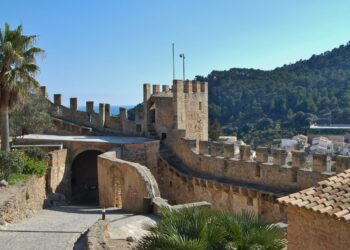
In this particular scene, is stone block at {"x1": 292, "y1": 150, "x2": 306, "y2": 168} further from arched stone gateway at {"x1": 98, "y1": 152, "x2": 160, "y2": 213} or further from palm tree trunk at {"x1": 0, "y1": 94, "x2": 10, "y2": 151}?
palm tree trunk at {"x1": 0, "y1": 94, "x2": 10, "y2": 151}

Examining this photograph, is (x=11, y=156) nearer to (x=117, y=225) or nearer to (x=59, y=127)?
(x=117, y=225)

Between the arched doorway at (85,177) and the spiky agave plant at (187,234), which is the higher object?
the spiky agave plant at (187,234)

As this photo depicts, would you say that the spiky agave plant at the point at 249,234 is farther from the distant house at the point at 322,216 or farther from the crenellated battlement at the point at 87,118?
the crenellated battlement at the point at 87,118

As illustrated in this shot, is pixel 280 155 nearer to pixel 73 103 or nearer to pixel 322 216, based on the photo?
pixel 322 216

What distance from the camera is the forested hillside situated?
8269 centimetres

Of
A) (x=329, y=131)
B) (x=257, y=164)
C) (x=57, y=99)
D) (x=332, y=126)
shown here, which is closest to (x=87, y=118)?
(x=57, y=99)

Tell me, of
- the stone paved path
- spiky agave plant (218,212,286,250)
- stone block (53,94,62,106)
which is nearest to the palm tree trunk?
the stone paved path

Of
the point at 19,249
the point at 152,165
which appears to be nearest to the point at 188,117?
the point at 152,165

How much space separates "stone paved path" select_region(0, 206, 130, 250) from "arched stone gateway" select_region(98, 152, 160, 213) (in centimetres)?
85

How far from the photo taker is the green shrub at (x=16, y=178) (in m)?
16.3

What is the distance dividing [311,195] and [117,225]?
248 inches

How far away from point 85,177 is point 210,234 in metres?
20.8

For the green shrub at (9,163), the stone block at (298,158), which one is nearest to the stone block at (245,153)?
the stone block at (298,158)

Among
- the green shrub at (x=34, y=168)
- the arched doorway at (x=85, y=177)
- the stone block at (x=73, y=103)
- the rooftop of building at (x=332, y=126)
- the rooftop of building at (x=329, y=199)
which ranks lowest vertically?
the arched doorway at (x=85, y=177)
